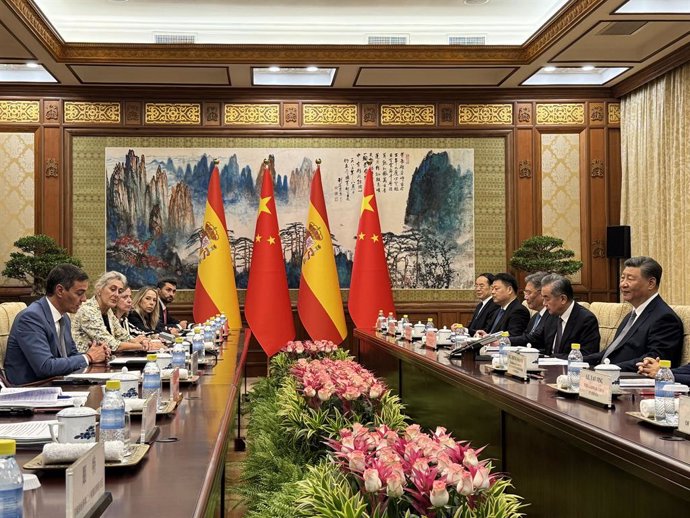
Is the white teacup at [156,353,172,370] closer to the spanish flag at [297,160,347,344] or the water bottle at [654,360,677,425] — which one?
the water bottle at [654,360,677,425]

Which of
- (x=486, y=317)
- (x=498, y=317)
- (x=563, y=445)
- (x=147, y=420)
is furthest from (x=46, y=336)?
(x=486, y=317)

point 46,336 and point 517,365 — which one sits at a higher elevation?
point 46,336

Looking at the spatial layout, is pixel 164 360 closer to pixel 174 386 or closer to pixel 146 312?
pixel 174 386

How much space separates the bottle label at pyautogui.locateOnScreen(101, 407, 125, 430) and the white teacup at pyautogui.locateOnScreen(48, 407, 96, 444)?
8 cm

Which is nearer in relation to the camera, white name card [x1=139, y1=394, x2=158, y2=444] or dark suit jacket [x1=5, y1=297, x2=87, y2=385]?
white name card [x1=139, y1=394, x2=158, y2=444]

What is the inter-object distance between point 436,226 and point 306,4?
9.97ft

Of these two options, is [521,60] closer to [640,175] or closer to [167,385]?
[640,175]

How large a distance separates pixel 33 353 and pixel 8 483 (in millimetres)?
2678

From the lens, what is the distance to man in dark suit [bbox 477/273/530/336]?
6199 millimetres

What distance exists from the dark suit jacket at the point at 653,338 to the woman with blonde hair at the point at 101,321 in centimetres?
291

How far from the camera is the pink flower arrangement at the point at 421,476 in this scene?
4.93 feet

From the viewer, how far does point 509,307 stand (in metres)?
6.34

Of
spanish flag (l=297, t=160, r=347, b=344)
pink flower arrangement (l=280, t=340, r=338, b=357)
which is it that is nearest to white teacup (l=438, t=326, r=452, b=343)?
pink flower arrangement (l=280, t=340, r=338, b=357)

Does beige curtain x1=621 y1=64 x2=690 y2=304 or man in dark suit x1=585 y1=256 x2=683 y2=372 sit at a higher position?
beige curtain x1=621 y1=64 x2=690 y2=304
